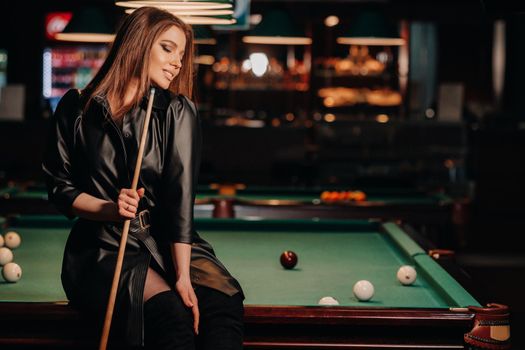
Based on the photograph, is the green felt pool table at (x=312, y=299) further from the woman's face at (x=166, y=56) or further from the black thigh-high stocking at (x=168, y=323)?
the woman's face at (x=166, y=56)

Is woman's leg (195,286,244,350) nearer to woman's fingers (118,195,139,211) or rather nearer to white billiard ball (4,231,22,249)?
woman's fingers (118,195,139,211)

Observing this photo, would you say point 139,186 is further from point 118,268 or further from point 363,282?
point 363,282

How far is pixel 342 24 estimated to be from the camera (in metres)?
11.7

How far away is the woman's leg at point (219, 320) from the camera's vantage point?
2.44m

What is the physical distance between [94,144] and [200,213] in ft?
9.30

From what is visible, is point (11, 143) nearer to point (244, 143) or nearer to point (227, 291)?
point (244, 143)

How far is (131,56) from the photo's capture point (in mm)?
2604

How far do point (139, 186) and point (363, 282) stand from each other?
2.56ft

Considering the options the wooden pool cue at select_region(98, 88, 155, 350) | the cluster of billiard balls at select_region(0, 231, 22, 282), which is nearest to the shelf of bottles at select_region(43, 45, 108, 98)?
the cluster of billiard balls at select_region(0, 231, 22, 282)

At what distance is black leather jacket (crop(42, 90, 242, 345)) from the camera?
2535 millimetres

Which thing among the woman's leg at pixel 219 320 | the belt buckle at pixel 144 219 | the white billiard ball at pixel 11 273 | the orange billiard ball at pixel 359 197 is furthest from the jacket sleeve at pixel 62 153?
the orange billiard ball at pixel 359 197

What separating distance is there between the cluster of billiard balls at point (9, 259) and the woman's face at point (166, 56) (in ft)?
3.00

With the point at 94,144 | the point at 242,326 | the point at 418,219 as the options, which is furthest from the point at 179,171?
the point at 418,219

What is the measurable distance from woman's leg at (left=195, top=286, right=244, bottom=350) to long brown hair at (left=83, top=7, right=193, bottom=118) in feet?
1.75
